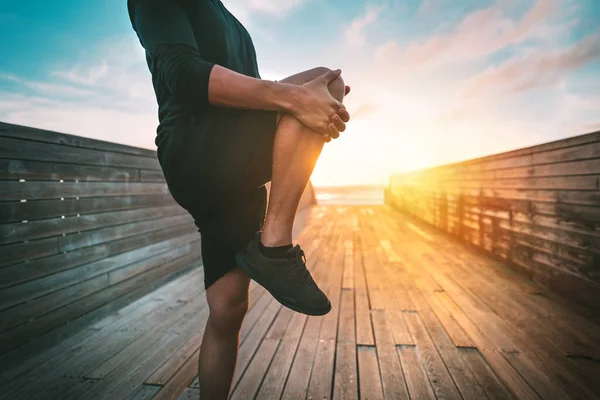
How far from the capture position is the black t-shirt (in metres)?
0.66

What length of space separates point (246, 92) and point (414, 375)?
4.97ft

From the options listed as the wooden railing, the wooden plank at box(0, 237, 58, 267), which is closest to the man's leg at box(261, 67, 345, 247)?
the wooden plank at box(0, 237, 58, 267)

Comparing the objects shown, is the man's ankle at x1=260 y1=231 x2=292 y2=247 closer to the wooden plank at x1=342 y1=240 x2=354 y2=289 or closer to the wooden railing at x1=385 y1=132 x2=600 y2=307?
the wooden plank at x1=342 y1=240 x2=354 y2=289

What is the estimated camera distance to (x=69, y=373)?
1.56m

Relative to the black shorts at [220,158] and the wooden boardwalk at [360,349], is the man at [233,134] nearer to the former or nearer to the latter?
the black shorts at [220,158]

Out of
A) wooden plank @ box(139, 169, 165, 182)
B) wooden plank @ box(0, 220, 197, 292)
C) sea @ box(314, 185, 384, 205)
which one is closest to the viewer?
wooden plank @ box(0, 220, 197, 292)

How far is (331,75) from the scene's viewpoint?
2.46ft

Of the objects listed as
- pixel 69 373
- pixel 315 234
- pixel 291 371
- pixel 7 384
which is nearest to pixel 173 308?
pixel 69 373

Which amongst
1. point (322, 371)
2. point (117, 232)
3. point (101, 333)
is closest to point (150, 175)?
point (117, 232)

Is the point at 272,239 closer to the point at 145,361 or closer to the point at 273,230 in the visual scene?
the point at 273,230

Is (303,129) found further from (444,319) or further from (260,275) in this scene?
(444,319)

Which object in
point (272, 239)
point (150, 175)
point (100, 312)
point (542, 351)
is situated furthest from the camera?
point (150, 175)

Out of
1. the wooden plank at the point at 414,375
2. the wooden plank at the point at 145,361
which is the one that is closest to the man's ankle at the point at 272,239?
the wooden plank at the point at 414,375

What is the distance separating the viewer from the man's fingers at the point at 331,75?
0.73 m
